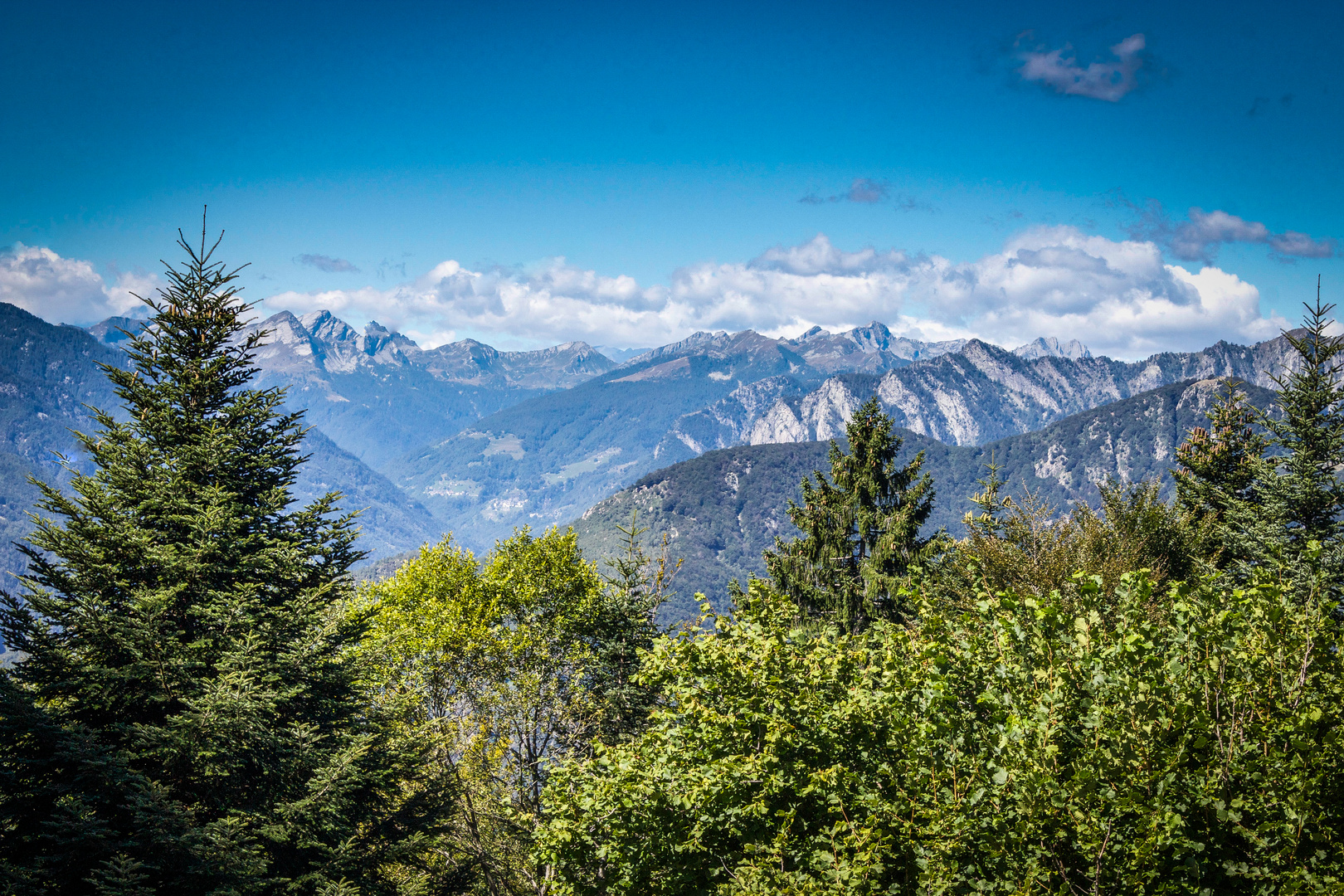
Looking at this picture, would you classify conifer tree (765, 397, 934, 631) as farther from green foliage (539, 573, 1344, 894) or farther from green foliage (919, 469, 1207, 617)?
green foliage (539, 573, 1344, 894)

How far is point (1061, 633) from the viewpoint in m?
7.72

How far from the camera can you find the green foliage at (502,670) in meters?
20.4

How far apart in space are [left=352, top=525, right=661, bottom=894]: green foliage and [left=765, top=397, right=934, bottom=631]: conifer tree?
6544 millimetres

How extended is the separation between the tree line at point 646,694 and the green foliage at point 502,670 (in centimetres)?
17

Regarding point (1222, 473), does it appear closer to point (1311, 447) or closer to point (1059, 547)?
point (1311, 447)

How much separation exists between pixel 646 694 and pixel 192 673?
1452 centimetres

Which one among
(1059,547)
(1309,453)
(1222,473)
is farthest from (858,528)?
(1222,473)

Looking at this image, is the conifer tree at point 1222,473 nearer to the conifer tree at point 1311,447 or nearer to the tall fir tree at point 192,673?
the conifer tree at point 1311,447

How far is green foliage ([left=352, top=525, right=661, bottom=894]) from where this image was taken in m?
20.4

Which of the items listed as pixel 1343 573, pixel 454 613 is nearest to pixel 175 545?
pixel 454 613

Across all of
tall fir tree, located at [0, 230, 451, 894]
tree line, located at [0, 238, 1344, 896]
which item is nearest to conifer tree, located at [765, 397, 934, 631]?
tree line, located at [0, 238, 1344, 896]

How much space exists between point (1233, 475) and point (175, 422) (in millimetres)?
44401

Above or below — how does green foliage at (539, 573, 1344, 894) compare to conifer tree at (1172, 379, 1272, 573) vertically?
below

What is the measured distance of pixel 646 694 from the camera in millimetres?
24453
